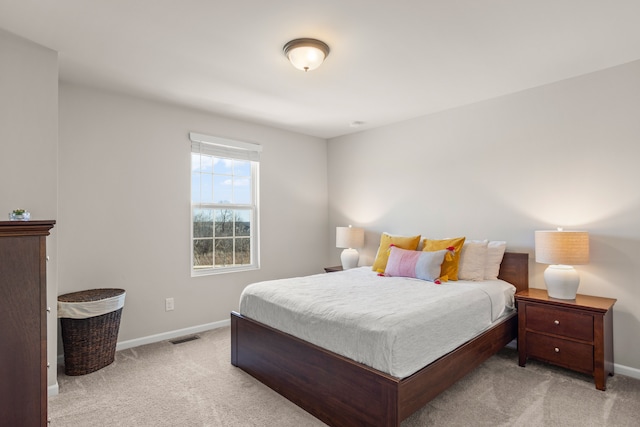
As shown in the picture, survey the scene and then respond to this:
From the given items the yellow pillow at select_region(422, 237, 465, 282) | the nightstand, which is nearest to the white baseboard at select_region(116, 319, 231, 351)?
the yellow pillow at select_region(422, 237, 465, 282)

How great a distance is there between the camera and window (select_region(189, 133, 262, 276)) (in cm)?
375

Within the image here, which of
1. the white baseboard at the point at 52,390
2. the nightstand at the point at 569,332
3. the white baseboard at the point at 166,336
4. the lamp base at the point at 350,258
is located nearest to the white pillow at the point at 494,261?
the nightstand at the point at 569,332

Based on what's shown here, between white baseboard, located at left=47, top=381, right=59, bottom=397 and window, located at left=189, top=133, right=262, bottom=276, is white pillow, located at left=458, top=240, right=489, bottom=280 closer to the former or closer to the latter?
window, located at left=189, top=133, right=262, bottom=276

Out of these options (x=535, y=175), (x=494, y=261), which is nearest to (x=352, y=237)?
(x=494, y=261)

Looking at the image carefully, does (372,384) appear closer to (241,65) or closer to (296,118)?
(241,65)

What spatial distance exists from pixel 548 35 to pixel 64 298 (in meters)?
4.06

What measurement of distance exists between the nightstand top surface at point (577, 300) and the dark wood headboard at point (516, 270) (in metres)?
0.18

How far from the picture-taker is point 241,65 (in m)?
2.62

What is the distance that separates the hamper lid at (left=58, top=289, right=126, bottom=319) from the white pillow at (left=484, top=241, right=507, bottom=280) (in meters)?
3.31

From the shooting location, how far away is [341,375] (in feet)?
6.26

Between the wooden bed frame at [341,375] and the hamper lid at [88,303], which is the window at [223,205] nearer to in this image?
the hamper lid at [88,303]

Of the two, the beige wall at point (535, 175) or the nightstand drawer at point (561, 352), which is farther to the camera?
the beige wall at point (535, 175)

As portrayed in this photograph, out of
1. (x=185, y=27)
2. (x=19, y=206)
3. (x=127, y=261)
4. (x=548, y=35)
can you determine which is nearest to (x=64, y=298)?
(x=127, y=261)

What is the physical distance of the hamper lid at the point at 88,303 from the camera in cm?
257
